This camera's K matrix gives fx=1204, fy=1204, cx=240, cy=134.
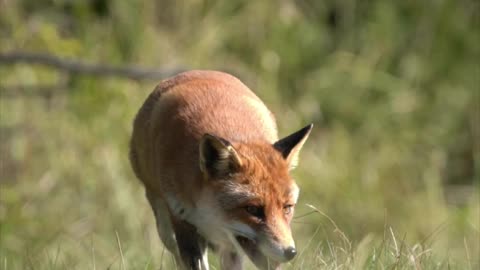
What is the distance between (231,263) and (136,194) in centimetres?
768

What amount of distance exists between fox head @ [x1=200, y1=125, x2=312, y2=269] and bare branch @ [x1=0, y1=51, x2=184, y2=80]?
7486 millimetres

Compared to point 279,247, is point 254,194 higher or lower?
higher

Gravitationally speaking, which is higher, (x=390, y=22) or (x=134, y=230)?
(x=390, y=22)

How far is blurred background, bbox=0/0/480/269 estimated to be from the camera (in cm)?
1459

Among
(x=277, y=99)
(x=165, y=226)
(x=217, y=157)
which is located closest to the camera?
(x=217, y=157)

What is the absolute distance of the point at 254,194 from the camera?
667 centimetres

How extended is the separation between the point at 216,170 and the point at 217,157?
0.09 m

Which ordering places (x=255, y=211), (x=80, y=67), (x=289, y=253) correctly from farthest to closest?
(x=80, y=67) < (x=255, y=211) < (x=289, y=253)

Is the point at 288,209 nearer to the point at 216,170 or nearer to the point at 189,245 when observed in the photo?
the point at 216,170

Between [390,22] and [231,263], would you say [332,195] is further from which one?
[231,263]

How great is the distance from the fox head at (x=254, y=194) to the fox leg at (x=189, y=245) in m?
0.41

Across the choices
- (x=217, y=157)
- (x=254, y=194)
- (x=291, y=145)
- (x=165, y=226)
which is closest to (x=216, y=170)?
(x=217, y=157)

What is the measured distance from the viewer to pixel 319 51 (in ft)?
58.2

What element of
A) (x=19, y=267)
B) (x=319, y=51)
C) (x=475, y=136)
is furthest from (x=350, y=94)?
(x=19, y=267)
